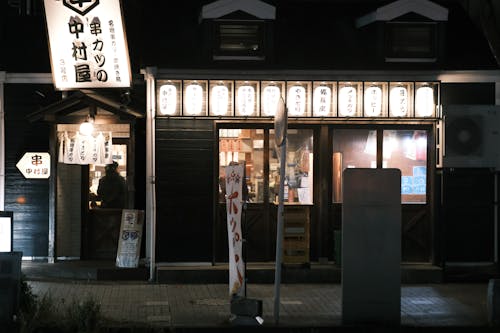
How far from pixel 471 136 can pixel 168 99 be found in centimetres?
628

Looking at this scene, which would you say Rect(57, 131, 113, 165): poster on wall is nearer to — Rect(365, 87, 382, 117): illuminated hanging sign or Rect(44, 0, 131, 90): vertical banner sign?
Rect(44, 0, 131, 90): vertical banner sign

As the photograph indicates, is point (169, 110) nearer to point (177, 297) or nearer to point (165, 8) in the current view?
point (165, 8)

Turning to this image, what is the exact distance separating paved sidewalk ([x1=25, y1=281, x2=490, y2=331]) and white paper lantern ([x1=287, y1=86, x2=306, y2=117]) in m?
3.60

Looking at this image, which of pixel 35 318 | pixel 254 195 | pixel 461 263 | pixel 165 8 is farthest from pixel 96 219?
pixel 461 263

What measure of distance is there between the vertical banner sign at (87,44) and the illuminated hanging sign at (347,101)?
4413 mm

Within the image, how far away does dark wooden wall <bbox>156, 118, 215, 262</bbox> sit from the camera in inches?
630

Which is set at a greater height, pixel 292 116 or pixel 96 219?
pixel 292 116

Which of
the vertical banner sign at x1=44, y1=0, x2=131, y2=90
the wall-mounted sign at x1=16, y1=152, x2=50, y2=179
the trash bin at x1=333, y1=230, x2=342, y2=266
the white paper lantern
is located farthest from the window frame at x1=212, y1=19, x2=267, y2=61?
the wall-mounted sign at x1=16, y1=152, x2=50, y2=179

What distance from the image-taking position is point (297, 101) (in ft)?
52.9

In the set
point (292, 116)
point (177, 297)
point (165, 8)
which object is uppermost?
point (165, 8)

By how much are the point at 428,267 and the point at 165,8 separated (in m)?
7.94

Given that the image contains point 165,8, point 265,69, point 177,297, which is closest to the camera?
point 177,297

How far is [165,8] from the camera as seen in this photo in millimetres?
16859

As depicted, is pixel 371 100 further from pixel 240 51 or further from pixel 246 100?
pixel 240 51
